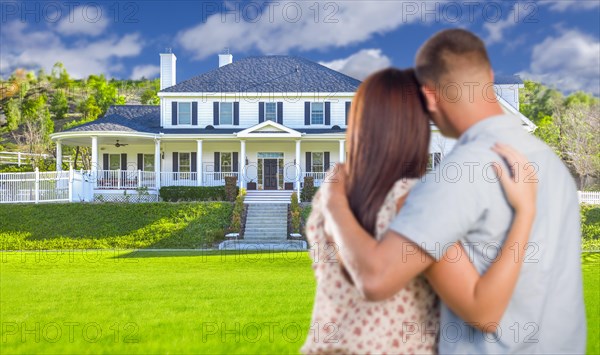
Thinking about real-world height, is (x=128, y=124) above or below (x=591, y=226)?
above

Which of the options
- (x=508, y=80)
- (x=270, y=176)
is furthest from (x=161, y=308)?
(x=508, y=80)

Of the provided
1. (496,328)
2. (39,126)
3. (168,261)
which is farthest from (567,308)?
(39,126)

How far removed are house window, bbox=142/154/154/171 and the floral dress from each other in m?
32.3

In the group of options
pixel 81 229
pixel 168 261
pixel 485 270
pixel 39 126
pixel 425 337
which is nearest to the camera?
pixel 485 270

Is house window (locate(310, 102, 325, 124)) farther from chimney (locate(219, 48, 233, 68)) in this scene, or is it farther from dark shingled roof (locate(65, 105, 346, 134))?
chimney (locate(219, 48, 233, 68))

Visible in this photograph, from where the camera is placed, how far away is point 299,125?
106 feet

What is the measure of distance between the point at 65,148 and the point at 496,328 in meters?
52.3

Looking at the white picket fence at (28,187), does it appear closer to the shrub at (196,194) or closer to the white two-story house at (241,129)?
the shrub at (196,194)

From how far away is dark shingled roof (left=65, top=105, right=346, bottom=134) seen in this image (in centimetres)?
2966

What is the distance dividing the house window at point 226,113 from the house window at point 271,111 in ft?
6.26

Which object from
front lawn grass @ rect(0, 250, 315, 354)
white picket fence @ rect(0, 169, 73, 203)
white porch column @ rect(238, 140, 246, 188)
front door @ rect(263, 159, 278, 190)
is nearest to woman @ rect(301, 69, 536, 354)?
front lawn grass @ rect(0, 250, 315, 354)

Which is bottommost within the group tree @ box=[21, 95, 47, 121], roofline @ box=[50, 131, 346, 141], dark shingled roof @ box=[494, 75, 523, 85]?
roofline @ box=[50, 131, 346, 141]

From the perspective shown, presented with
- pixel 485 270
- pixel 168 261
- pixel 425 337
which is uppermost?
pixel 485 270

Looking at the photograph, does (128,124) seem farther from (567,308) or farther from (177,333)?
(567,308)
